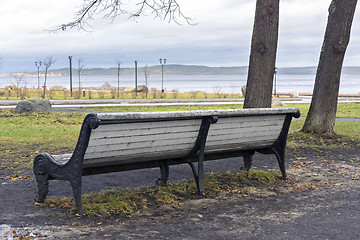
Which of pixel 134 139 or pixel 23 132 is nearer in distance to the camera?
pixel 134 139

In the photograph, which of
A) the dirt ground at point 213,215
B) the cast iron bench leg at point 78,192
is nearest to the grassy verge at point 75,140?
the cast iron bench leg at point 78,192

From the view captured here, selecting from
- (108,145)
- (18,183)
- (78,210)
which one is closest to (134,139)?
(108,145)

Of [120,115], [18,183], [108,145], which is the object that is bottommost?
[18,183]

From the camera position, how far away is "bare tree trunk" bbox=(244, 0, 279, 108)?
9086 millimetres

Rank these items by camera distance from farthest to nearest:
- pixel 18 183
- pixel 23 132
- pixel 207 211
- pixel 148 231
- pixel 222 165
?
pixel 23 132, pixel 222 165, pixel 18 183, pixel 207 211, pixel 148 231

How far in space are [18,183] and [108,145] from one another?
2.24m

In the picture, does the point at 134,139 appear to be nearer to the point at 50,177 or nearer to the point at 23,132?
the point at 50,177

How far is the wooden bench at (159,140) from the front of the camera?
4484 millimetres

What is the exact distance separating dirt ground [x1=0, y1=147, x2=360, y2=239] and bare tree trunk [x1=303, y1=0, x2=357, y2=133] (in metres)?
3.88

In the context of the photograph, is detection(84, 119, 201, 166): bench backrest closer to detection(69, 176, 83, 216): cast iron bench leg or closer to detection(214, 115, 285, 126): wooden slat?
detection(69, 176, 83, 216): cast iron bench leg

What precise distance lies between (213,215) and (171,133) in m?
0.92

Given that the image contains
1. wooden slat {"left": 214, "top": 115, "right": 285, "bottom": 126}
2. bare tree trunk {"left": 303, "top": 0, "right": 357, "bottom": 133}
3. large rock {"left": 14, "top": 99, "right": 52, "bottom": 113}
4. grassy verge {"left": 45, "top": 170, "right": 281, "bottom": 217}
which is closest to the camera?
grassy verge {"left": 45, "top": 170, "right": 281, "bottom": 217}

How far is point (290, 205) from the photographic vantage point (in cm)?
520

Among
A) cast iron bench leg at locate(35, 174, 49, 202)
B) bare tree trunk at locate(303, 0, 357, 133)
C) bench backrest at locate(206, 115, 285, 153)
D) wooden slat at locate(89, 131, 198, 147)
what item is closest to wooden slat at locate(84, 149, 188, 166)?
wooden slat at locate(89, 131, 198, 147)
